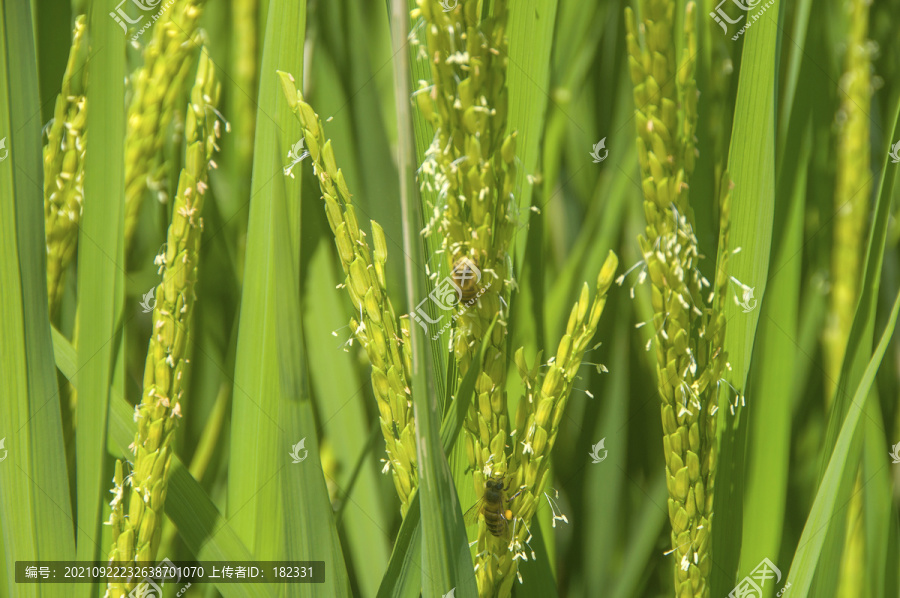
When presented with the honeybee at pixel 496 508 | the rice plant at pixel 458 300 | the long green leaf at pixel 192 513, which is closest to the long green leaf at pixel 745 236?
the rice plant at pixel 458 300

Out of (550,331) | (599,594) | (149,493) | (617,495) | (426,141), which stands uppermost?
(426,141)

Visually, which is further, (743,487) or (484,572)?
(743,487)


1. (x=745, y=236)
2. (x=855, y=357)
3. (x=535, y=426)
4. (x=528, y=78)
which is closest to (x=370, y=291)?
(x=535, y=426)

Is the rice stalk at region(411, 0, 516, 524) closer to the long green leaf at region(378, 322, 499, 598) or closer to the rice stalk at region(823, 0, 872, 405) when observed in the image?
the long green leaf at region(378, 322, 499, 598)

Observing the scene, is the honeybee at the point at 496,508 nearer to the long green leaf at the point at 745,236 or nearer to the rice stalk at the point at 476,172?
the rice stalk at the point at 476,172

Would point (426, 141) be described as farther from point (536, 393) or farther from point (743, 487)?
point (743, 487)

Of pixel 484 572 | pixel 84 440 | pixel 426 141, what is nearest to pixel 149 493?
pixel 84 440
